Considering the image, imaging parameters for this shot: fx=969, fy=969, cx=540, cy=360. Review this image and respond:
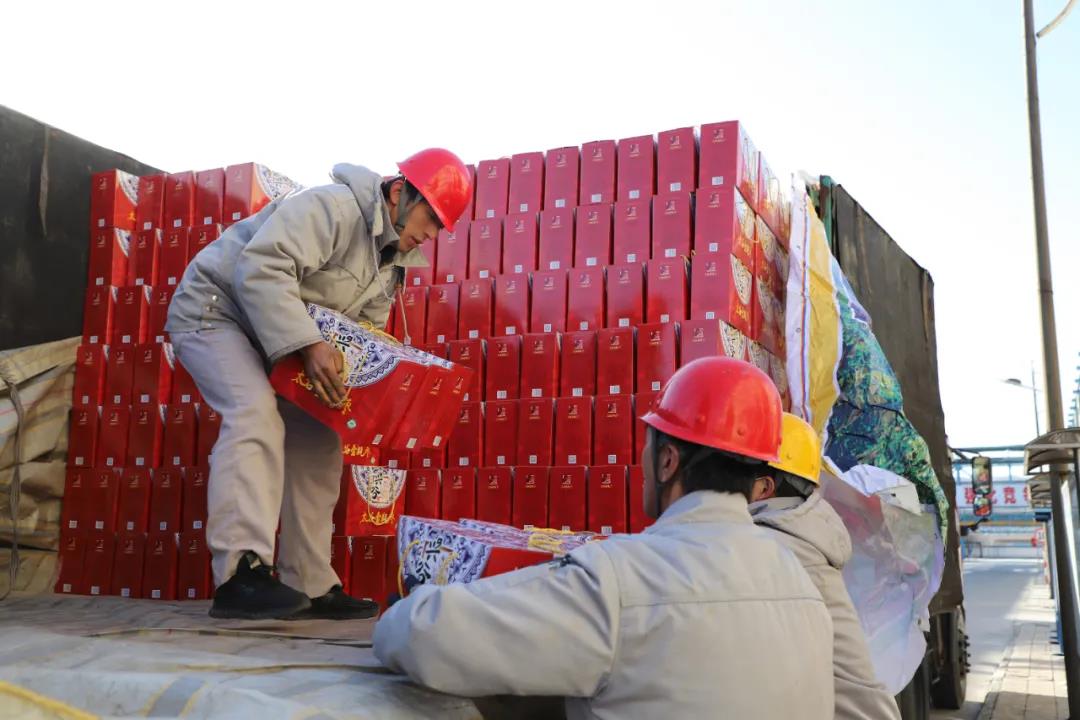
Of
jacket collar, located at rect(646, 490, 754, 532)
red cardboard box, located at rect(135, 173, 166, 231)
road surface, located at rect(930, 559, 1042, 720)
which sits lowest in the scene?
road surface, located at rect(930, 559, 1042, 720)

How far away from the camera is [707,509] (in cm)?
187

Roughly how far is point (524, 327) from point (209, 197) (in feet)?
6.31

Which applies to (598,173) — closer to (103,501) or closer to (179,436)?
(179,436)

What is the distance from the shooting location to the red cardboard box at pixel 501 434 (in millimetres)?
4988

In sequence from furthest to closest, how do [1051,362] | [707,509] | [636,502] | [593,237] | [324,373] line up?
[1051,362] < [593,237] < [636,502] < [324,373] < [707,509]

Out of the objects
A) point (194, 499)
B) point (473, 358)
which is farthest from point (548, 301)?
point (194, 499)

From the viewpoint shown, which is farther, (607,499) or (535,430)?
(535,430)

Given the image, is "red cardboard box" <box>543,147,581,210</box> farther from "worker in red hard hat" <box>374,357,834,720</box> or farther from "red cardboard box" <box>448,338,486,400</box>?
"worker in red hard hat" <box>374,357,834,720</box>

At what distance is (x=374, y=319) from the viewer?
3.97m

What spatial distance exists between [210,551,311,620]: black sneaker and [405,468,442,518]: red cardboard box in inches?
79.1

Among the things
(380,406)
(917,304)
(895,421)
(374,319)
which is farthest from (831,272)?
(380,406)

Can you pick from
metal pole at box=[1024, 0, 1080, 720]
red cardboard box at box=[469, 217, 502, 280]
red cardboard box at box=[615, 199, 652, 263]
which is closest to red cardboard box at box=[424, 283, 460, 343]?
red cardboard box at box=[469, 217, 502, 280]

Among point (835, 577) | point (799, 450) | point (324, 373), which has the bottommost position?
point (835, 577)

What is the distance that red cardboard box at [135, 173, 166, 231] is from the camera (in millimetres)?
5500
